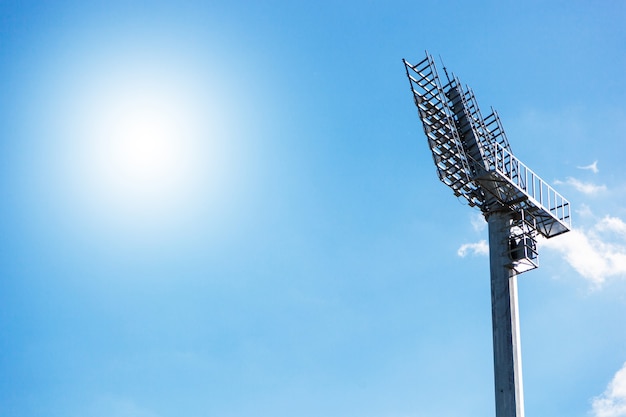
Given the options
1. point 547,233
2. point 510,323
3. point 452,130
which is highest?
point 452,130

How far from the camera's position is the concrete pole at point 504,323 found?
3033cm

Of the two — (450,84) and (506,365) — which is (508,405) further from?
(450,84)

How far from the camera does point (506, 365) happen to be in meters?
31.0

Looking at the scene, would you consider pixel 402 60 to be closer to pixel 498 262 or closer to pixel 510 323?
pixel 498 262

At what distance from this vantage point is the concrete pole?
30.3 metres

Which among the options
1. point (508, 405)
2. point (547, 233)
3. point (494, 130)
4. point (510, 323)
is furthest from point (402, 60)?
point (508, 405)

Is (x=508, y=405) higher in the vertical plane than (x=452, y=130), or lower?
lower

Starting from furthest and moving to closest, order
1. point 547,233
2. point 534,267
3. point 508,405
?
point 547,233 → point 534,267 → point 508,405

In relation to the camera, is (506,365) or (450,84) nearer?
(506,365)

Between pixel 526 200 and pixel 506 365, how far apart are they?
713 cm

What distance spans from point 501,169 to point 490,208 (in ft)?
5.92

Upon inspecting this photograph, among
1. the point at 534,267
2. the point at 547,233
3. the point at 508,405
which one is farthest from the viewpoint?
the point at 547,233

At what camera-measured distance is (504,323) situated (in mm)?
31812

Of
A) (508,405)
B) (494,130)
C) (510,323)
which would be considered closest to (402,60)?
(494,130)
